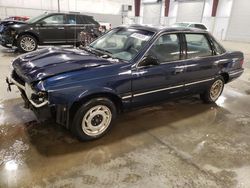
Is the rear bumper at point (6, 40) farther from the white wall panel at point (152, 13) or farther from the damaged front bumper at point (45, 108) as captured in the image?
the white wall panel at point (152, 13)

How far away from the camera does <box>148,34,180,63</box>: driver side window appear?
125 inches

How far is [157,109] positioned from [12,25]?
6.29 m

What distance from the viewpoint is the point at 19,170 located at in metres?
2.33

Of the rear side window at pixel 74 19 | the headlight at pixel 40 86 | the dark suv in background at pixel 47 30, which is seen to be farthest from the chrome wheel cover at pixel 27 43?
the headlight at pixel 40 86

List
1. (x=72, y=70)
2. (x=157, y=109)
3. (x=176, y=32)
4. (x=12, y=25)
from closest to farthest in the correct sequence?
(x=72, y=70)
(x=176, y=32)
(x=157, y=109)
(x=12, y=25)

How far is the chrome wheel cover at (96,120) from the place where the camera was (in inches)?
110

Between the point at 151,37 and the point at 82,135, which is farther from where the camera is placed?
the point at 151,37

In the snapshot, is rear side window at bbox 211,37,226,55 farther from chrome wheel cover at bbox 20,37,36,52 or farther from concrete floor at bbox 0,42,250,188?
chrome wheel cover at bbox 20,37,36,52

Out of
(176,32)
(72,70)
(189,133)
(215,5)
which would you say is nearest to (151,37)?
(176,32)

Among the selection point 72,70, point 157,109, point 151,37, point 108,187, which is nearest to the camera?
point 108,187

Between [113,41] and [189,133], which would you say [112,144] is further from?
[113,41]

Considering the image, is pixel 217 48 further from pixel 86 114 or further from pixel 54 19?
pixel 54 19

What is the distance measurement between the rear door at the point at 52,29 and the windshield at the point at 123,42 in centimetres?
517

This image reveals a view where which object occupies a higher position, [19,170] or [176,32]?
[176,32]
